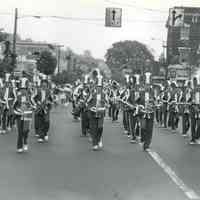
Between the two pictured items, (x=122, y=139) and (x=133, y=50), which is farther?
(x=133, y=50)

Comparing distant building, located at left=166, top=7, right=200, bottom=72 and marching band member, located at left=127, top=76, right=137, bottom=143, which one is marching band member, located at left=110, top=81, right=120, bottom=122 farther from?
distant building, located at left=166, top=7, right=200, bottom=72

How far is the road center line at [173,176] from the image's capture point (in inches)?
338

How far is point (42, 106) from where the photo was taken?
617 inches

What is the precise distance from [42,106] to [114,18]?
38.5ft

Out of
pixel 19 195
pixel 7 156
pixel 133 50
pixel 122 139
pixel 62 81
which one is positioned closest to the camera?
pixel 19 195

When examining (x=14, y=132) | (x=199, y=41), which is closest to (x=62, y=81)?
(x=199, y=41)

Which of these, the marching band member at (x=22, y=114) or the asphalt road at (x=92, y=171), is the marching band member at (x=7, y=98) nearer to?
the asphalt road at (x=92, y=171)

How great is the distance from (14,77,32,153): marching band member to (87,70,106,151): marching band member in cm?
173

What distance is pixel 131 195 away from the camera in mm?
8414

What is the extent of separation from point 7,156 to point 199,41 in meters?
72.3

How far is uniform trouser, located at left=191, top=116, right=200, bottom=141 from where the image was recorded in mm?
15766

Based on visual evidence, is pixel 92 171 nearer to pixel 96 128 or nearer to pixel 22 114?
pixel 22 114

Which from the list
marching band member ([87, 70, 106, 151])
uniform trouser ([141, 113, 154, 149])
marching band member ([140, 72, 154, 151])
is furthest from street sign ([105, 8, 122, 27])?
uniform trouser ([141, 113, 154, 149])

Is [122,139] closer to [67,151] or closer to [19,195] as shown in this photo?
[67,151]
